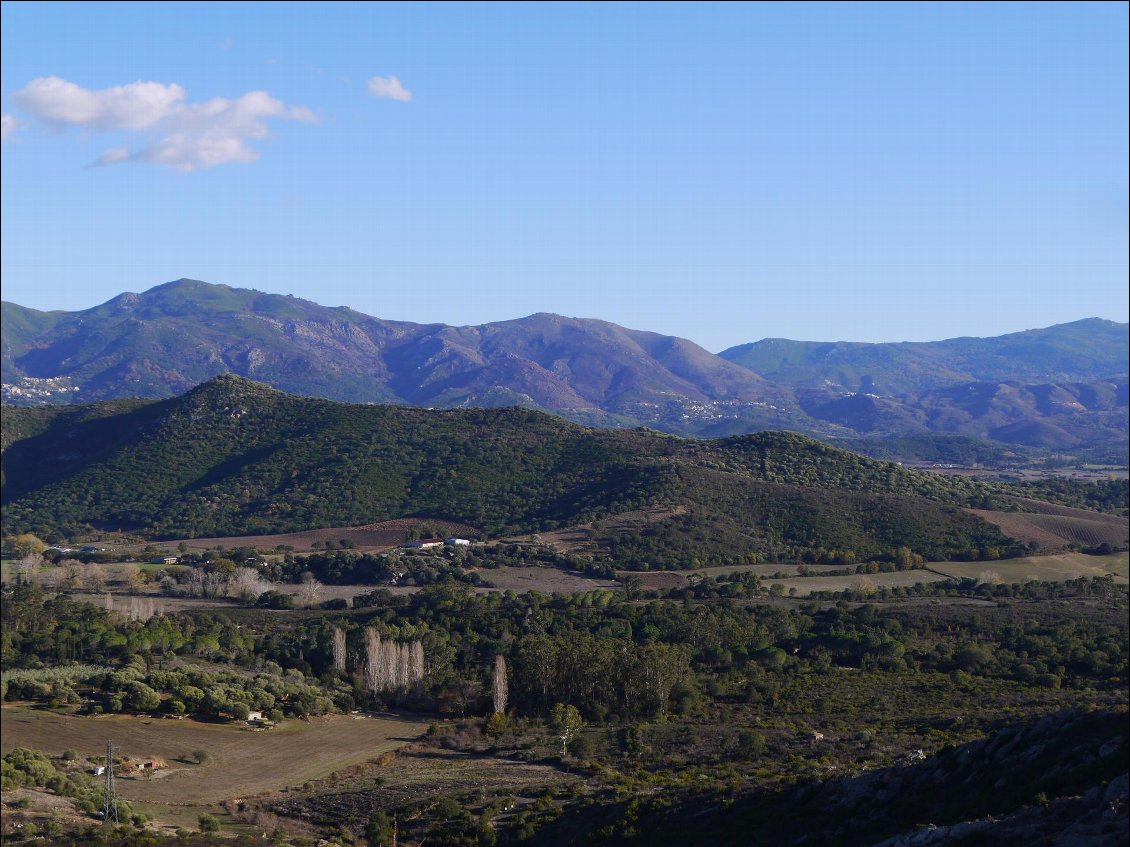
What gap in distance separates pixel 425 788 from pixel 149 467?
257ft

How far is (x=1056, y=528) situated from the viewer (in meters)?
91.9

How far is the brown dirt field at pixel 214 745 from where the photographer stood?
36938mm

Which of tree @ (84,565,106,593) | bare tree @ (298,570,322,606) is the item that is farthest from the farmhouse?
tree @ (84,565,106,593)

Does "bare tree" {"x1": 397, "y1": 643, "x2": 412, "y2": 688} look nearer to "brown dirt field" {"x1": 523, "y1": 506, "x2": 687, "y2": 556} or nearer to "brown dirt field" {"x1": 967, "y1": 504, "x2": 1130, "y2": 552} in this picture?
"brown dirt field" {"x1": 523, "y1": 506, "x2": 687, "y2": 556}

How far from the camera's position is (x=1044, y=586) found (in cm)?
7362

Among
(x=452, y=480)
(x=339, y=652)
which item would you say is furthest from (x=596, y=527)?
(x=339, y=652)

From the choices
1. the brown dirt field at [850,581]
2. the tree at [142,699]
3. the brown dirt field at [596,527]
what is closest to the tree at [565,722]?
the tree at [142,699]

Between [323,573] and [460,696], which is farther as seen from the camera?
[323,573]

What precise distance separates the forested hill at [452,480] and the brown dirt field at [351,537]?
6.50 feet

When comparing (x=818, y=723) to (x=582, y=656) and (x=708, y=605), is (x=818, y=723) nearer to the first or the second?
(x=582, y=656)

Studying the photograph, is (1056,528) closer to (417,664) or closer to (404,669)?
(417,664)

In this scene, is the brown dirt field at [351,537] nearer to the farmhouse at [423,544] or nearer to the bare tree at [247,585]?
the farmhouse at [423,544]

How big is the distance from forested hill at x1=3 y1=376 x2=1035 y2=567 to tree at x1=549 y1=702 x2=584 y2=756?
35.7 meters

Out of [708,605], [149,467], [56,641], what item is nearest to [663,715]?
[708,605]
